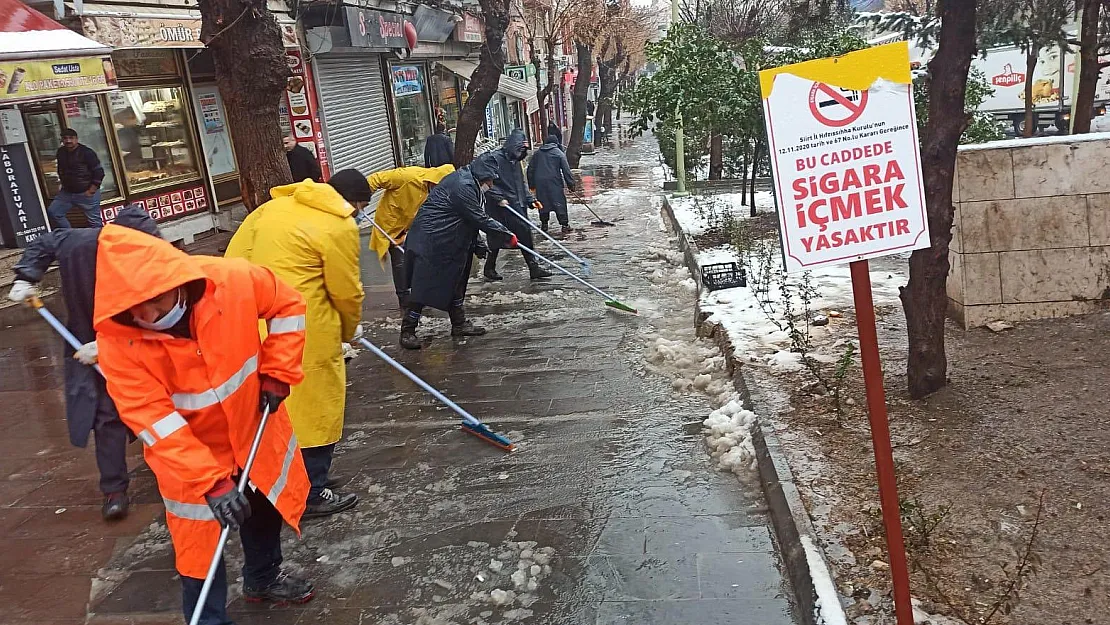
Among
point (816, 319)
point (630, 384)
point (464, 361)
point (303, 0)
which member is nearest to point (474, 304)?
point (464, 361)

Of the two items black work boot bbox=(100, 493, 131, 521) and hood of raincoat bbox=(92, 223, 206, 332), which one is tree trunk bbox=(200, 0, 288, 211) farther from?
hood of raincoat bbox=(92, 223, 206, 332)

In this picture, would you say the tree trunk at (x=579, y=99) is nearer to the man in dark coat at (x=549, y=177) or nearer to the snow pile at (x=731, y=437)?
the man in dark coat at (x=549, y=177)

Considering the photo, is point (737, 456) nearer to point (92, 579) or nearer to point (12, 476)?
point (92, 579)

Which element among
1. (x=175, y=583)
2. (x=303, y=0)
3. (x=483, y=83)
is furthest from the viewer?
(x=303, y=0)

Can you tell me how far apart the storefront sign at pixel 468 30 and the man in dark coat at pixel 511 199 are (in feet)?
40.7

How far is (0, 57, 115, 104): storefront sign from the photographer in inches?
323

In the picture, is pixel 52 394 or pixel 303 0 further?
pixel 303 0

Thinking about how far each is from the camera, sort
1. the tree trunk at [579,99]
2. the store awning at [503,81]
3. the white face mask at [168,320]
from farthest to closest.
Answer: the tree trunk at [579,99]
the store awning at [503,81]
the white face mask at [168,320]

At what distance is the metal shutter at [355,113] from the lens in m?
15.8

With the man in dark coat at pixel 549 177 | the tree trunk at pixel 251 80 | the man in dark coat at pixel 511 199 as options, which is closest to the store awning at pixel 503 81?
the man in dark coat at pixel 549 177

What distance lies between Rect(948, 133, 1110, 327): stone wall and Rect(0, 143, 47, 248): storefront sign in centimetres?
967

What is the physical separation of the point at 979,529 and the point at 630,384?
3.08 metres

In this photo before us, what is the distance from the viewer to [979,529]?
3.62 meters

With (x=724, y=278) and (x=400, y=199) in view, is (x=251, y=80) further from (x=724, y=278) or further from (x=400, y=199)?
(x=724, y=278)
